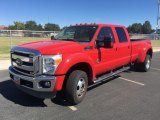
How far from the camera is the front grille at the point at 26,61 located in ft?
16.8

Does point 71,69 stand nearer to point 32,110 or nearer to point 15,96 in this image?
point 32,110

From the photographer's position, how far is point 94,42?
633cm

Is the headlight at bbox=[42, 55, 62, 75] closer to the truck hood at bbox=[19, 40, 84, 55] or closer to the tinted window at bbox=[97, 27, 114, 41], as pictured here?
the truck hood at bbox=[19, 40, 84, 55]

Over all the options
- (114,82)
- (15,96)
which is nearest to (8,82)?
(15,96)

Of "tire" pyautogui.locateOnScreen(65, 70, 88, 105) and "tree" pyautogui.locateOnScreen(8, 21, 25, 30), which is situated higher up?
"tree" pyautogui.locateOnScreen(8, 21, 25, 30)

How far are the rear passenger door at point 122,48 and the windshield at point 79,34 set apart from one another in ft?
4.23

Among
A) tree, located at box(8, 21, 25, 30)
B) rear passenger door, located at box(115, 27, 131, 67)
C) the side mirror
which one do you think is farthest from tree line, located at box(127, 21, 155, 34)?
the side mirror

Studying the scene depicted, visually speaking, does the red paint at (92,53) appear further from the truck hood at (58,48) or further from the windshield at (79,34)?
the windshield at (79,34)

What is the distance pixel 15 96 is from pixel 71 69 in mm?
1806

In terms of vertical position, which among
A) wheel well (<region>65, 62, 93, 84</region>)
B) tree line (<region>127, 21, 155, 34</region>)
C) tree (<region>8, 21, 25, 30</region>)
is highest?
Answer: tree (<region>8, 21, 25, 30</region>)

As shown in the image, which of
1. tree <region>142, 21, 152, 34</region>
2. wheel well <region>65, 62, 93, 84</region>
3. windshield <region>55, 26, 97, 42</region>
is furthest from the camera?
tree <region>142, 21, 152, 34</region>

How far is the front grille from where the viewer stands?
5125 mm

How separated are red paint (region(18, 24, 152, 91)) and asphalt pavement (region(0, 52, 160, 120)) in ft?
1.94

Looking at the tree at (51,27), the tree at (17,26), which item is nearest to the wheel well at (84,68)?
the tree at (51,27)
